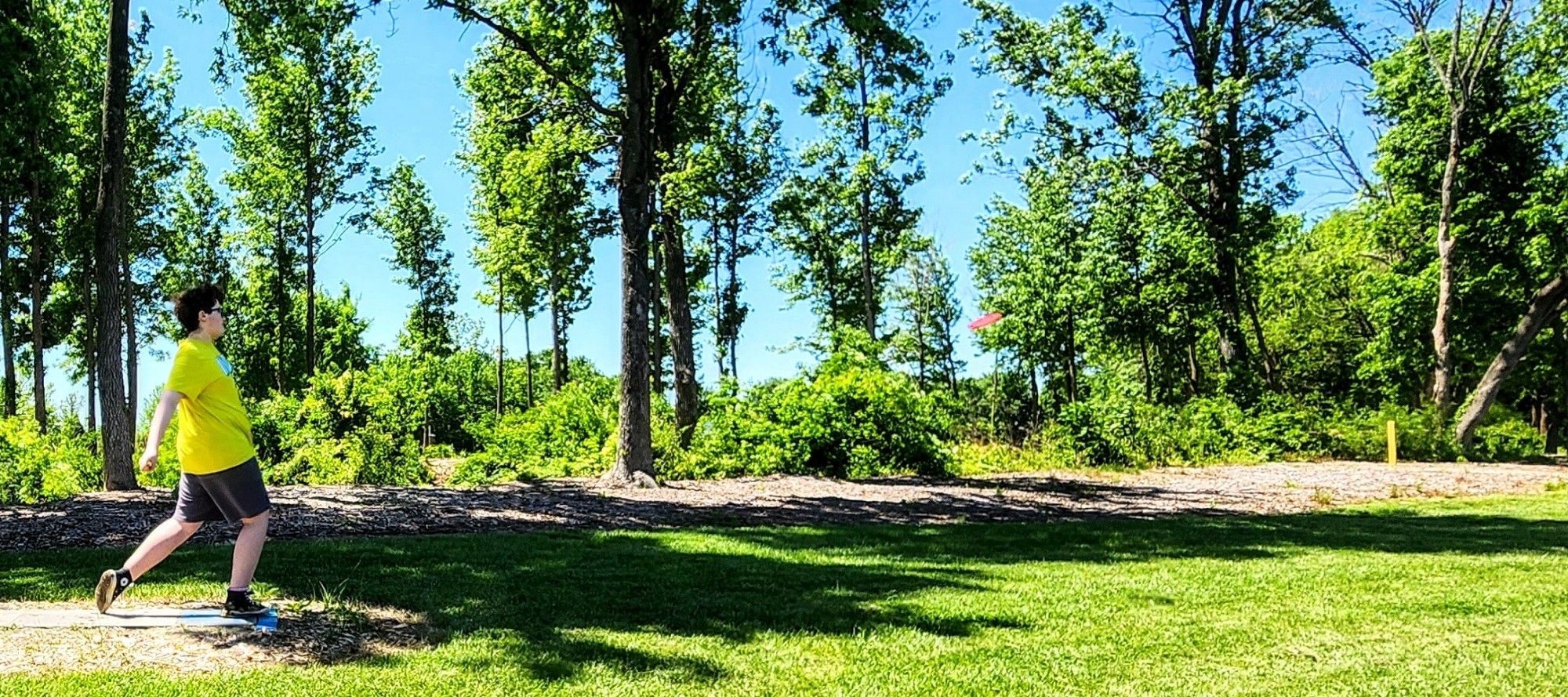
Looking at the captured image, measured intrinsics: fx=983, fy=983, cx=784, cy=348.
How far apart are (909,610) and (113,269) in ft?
34.3

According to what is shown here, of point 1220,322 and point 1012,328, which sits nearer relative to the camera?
point 1220,322

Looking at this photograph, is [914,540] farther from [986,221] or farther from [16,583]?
[986,221]

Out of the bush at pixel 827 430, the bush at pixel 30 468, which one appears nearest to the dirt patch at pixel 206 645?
the bush at pixel 30 468

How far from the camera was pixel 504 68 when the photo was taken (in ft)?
63.3

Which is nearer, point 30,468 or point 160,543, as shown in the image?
point 160,543

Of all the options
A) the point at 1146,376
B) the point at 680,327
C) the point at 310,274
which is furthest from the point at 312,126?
the point at 1146,376

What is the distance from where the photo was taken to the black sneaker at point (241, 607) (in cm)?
477

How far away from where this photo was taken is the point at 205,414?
15.5 feet

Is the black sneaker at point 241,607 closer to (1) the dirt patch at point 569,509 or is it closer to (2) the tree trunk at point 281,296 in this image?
(1) the dirt patch at point 569,509

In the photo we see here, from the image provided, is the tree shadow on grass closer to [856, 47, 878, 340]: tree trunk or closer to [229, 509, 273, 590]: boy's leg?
[229, 509, 273, 590]: boy's leg

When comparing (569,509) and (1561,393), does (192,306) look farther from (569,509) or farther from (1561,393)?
(1561,393)

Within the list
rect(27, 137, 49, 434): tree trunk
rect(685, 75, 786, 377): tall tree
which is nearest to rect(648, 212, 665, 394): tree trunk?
rect(685, 75, 786, 377): tall tree

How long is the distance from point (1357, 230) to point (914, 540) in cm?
2552

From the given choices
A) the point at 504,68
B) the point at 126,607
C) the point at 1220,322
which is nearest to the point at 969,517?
the point at 126,607
